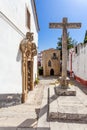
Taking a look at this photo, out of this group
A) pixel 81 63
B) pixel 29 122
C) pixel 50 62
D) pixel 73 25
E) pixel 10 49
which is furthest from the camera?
pixel 50 62

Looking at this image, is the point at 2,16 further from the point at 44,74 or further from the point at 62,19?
the point at 44,74

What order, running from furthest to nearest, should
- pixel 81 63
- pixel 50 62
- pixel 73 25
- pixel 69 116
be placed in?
pixel 50 62 < pixel 81 63 < pixel 73 25 < pixel 69 116

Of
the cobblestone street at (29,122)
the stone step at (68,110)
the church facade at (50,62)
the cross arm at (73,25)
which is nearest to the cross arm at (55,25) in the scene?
the cross arm at (73,25)

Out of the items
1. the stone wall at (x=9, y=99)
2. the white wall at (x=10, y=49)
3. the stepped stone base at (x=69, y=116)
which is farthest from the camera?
the stone wall at (x=9, y=99)

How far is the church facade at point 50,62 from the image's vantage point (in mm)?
25688

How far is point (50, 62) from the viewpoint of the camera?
25859mm

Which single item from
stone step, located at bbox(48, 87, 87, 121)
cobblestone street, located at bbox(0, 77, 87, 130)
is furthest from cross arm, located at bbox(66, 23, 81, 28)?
cobblestone street, located at bbox(0, 77, 87, 130)

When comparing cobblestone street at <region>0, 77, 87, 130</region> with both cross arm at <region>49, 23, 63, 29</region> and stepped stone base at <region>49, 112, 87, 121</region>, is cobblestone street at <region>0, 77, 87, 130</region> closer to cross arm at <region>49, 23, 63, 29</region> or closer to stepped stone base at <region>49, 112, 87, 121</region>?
stepped stone base at <region>49, 112, 87, 121</region>

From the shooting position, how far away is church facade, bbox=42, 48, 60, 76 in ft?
84.3

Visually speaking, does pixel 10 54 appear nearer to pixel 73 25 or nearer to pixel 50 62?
pixel 73 25

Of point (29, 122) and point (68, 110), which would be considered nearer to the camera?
point (68, 110)

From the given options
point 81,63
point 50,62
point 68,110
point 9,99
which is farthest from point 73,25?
point 50,62

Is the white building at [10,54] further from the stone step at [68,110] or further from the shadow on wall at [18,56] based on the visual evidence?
the stone step at [68,110]

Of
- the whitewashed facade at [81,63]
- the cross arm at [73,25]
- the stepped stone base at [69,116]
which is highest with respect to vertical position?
the cross arm at [73,25]
